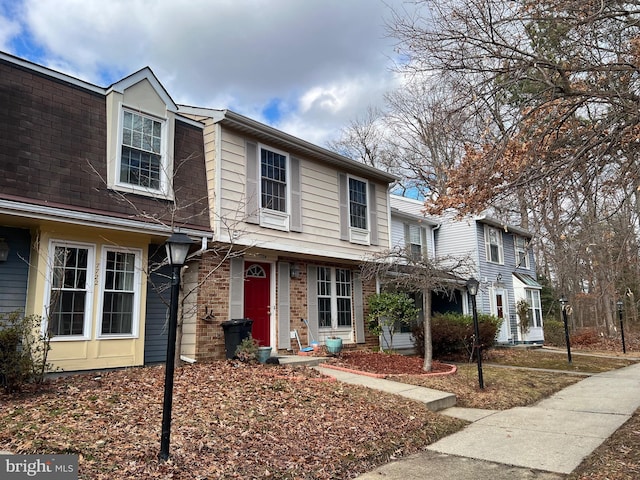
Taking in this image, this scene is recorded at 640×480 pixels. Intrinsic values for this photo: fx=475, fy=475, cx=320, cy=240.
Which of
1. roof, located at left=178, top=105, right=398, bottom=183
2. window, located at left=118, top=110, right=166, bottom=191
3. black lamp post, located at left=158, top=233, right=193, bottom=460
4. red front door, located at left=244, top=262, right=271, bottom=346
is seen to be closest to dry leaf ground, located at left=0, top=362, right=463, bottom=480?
black lamp post, located at left=158, top=233, right=193, bottom=460

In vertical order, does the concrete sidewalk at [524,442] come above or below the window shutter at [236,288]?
below

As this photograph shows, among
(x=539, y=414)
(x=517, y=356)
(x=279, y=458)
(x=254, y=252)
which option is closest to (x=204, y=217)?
(x=254, y=252)

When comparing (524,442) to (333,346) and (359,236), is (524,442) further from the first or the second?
(359,236)

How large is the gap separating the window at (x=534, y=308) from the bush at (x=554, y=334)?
2.51 m

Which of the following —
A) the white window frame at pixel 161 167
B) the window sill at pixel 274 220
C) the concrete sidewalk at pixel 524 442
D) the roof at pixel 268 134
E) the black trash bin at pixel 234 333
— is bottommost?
the concrete sidewalk at pixel 524 442

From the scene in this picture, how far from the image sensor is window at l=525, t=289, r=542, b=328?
76.8ft

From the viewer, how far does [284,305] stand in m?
12.0

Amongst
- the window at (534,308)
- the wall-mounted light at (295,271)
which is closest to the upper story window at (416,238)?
the window at (534,308)

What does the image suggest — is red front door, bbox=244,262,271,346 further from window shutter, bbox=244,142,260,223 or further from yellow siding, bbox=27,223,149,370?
yellow siding, bbox=27,223,149,370

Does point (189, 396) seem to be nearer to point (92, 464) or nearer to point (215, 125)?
point (92, 464)

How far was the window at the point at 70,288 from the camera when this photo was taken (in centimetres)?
819

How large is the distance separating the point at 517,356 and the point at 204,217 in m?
12.9

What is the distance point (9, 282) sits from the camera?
8055 millimetres

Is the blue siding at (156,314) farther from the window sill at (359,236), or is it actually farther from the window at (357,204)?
the window at (357,204)
